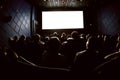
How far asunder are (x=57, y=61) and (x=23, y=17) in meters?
8.46

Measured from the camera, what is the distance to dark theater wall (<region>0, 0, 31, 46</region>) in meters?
8.37

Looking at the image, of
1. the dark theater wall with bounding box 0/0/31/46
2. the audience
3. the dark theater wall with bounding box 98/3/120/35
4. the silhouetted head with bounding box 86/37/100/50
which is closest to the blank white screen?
the dark theater wall with bounding box 98/3/120/35

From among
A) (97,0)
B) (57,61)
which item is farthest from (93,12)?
(57,61)

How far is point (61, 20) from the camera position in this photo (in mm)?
14914

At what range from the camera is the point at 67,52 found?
4367mm

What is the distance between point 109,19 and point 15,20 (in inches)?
233

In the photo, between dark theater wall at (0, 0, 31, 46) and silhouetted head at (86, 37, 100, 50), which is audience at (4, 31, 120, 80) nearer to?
silhouetted head at (86, 37, 100, 50)

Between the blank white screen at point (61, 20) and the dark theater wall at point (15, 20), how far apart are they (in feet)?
8.84

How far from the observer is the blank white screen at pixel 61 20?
49.0 feet

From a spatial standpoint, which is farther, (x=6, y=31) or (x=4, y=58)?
(x=6, y=31)

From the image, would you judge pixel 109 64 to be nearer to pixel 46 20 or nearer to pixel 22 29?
pixel 22 29

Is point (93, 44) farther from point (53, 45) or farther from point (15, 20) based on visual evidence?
point (15, 20)

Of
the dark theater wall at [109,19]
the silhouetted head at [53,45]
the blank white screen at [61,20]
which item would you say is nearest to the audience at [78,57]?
the silhouetted head at [53,45]

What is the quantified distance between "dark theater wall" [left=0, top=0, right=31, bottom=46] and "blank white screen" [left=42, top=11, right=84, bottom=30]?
2693 millimetres
